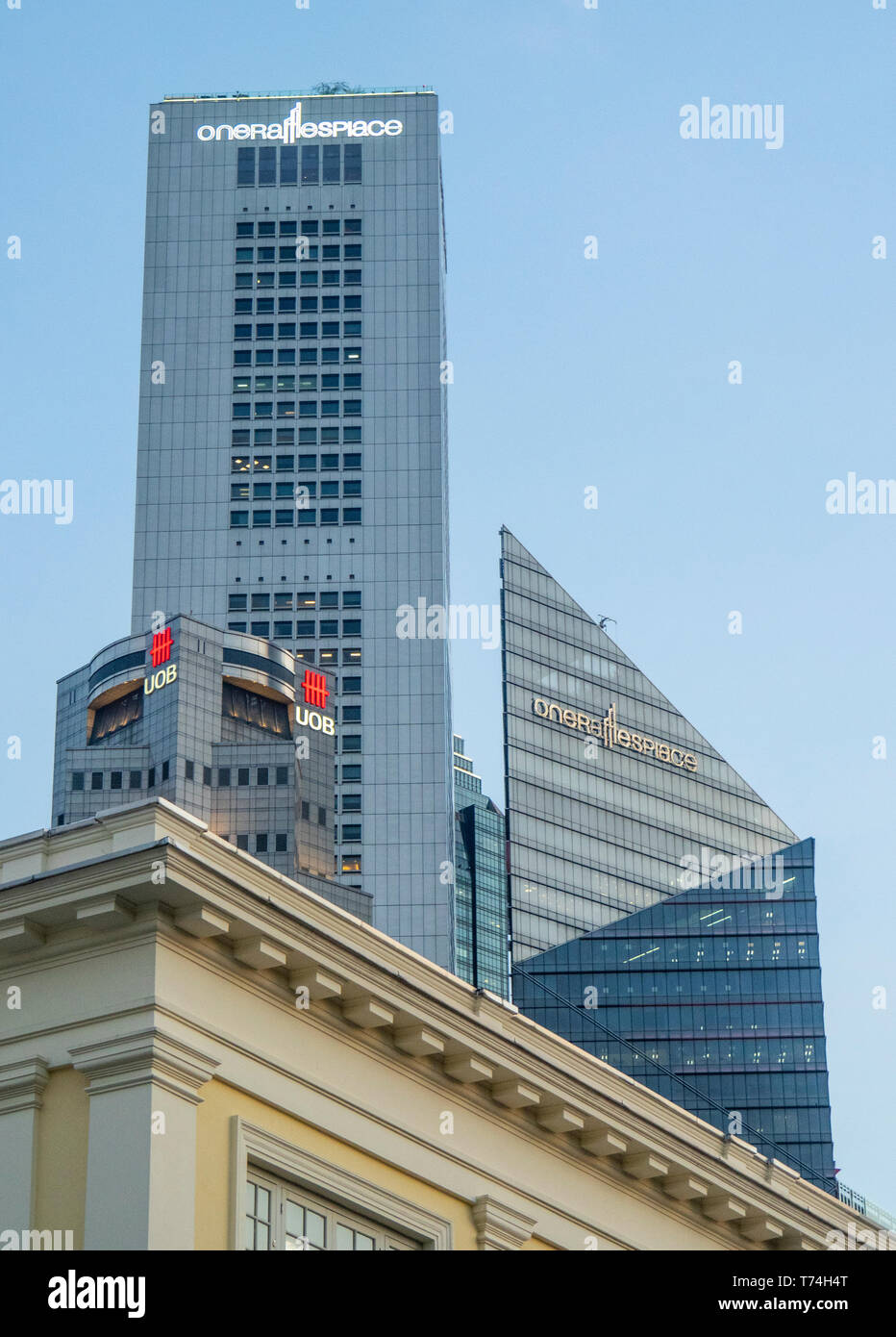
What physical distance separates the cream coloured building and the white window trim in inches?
1.1

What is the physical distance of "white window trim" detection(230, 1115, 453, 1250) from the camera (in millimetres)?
22641

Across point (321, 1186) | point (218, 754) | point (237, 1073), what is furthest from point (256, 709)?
point (237, 1073)

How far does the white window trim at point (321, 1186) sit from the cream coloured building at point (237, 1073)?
3cm

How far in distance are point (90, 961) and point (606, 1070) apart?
397 inches

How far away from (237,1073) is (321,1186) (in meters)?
1.96

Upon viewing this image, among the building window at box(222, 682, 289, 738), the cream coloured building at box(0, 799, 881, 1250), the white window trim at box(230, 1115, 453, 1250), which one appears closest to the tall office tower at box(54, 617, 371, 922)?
the building window at box(222, 682, 289, 738)

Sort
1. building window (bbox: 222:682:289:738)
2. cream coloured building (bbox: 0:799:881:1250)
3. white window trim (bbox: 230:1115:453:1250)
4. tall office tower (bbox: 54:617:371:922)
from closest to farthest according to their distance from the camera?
cream coloured building (bbox: 0:799:881:1250)
white window trim (bbox: 230:1115:453:1250)
tall office tower (bbox: 54:617:371:922)
building window (bbox: 222:682:289:738)

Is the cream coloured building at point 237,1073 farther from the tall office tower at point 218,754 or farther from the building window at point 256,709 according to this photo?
the building window at point 256,709

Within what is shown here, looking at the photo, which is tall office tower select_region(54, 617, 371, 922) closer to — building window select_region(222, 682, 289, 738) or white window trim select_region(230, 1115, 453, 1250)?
building window select_region(222, 682, 289, 738)

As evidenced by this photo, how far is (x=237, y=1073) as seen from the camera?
23078mm
